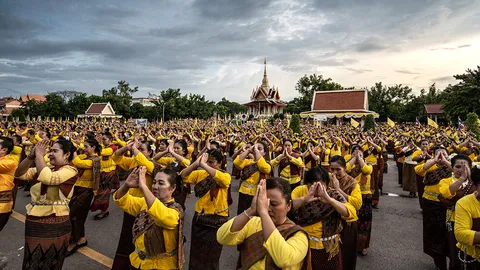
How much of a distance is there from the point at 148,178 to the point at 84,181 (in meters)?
1.30

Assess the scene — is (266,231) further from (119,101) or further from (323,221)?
(119,101)

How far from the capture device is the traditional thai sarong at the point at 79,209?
4.86 m

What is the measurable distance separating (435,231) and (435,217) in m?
0.20

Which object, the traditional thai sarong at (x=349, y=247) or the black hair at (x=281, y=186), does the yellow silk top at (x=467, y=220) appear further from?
the black hair at (x=281, y=186)

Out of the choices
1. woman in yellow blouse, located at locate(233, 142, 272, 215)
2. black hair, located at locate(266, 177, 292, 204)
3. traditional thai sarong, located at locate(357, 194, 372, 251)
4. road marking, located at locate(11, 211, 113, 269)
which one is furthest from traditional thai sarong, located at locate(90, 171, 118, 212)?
→ black hair, located at locate(266, 177, 292, 204)

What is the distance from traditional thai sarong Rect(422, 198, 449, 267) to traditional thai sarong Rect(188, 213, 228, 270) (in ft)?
9.95

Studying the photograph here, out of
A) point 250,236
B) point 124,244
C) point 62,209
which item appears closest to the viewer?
point 250,236

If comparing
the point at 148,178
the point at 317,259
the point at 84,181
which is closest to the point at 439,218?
the point at 317,259

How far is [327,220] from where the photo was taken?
287 centimetres

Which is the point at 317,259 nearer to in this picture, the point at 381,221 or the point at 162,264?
the point at 162,264

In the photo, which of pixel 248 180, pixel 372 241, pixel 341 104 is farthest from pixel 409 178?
pixel 341 104

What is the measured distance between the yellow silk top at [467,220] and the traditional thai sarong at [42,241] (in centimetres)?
383

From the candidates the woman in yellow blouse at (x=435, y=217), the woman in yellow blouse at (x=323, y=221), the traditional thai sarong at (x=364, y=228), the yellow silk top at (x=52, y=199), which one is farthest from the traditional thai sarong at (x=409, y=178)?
the yellow silk top at (x=52, y=199)

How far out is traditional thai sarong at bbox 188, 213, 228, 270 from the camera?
153 inches
